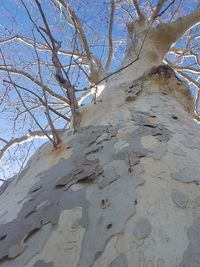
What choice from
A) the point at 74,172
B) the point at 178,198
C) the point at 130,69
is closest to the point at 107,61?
the point at 130,69

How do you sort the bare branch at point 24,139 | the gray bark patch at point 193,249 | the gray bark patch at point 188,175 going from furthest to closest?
the bare branch at point 24,139 → the gray bark patch at point 188,175 → the gray bark patch at point 193,249

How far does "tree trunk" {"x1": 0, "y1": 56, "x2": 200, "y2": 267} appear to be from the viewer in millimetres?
805

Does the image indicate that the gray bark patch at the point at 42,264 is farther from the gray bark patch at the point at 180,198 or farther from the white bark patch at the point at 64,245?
the gray bark patch at the point at 180,198

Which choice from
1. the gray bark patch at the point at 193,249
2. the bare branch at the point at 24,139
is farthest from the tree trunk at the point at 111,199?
the bare branch at the point at 24,139

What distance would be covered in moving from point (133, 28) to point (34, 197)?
2.84m

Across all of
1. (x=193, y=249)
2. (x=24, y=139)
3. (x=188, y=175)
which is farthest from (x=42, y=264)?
(x=24, y=139)

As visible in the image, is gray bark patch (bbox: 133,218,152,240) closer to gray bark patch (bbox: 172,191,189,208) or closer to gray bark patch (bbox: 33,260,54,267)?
gray bark patch (bbox: 172,191,189,208)

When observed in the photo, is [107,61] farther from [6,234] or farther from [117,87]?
[6,234]

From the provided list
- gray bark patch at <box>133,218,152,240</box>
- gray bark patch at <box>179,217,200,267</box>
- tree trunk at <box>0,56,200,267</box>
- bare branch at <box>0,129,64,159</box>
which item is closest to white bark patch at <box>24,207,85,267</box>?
tree trunk at <box>0,56,200,267</box>

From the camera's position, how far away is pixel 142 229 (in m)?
0.84

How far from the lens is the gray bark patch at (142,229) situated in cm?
82

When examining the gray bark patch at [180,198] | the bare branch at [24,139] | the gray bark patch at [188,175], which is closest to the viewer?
the gray bark patch at [180,198]

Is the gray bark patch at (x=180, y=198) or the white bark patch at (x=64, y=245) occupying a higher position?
the white bark patch at (x=64, y=245)

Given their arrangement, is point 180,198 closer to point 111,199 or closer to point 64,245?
point 111,199
